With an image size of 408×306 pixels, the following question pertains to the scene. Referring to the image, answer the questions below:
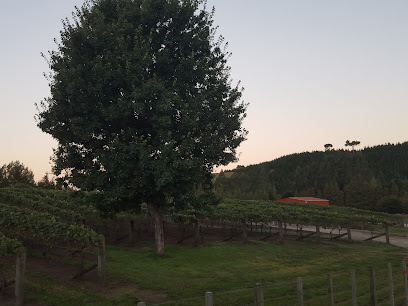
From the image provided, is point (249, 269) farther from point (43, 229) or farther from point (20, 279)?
point (20, 279)

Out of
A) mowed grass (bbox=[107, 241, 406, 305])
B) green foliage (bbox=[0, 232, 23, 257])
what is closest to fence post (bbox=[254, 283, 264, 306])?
mowed grass (bbox=[107, 241, 406, 305])

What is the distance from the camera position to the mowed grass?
18094 millimetres

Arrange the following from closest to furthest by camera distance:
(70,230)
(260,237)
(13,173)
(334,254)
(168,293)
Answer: (168,293)
(70,230)
(334,254)
(260,237)
(13,173)

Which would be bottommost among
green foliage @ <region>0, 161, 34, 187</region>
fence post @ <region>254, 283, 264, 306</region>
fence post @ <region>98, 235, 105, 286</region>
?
fence post @ <region>98, 235, 105, 286</region>

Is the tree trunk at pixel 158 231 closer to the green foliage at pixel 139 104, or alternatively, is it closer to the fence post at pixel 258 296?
the green foliage at pixel 139 104

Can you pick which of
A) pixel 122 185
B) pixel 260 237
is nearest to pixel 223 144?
pixel 122 185

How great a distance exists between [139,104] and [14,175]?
285 feet

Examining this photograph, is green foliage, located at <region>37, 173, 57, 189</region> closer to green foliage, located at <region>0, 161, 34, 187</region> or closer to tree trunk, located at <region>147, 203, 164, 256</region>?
green foliage, located at <region>0, 161, 34, 187</region>

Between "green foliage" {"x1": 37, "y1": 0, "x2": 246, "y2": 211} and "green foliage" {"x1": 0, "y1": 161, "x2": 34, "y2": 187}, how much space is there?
73433 mm

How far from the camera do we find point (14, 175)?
95062mm

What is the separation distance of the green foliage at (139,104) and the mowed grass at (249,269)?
5433 mm

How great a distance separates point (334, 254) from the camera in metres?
34.8

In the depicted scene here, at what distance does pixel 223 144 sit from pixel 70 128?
39.1ft

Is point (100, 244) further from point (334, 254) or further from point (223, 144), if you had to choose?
point (334, 254)
